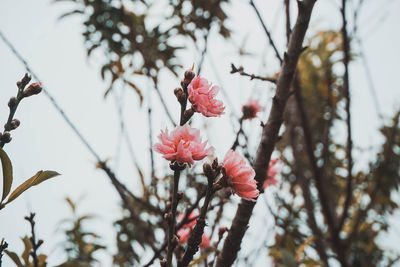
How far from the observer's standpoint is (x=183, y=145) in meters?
0.56

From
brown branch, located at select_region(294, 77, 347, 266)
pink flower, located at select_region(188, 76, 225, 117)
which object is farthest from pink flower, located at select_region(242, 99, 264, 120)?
pink flower, located at select_region(188, 76, 225, 117)

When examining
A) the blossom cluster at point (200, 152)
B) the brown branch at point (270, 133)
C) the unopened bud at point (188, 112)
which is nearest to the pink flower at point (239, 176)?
the blossom cluster at point (200, 152)

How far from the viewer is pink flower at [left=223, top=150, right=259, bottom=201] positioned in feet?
1.89

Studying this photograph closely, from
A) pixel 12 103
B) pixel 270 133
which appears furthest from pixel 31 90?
pixel 270 133

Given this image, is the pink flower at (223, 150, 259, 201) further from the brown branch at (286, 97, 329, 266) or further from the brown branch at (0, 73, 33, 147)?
the brown branch at (286, 97, 329, 266)

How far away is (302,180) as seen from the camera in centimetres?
181

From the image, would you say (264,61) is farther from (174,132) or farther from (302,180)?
(174,132)

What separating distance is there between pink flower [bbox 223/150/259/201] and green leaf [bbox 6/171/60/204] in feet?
1.03

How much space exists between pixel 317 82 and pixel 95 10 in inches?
109

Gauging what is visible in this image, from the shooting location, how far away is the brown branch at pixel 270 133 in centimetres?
77

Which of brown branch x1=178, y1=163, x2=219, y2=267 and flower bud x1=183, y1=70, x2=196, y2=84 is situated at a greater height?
flower bud x1=183, y1=70, x2=196, y2=84

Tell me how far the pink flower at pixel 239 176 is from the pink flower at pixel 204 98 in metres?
0.09

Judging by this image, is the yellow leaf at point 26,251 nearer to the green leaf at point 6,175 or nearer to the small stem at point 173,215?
the green leaf at point 6,175

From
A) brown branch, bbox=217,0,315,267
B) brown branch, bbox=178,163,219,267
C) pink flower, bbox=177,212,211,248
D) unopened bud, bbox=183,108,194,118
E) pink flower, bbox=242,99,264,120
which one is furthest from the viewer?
pink flower, bbox=242,99,264,120
